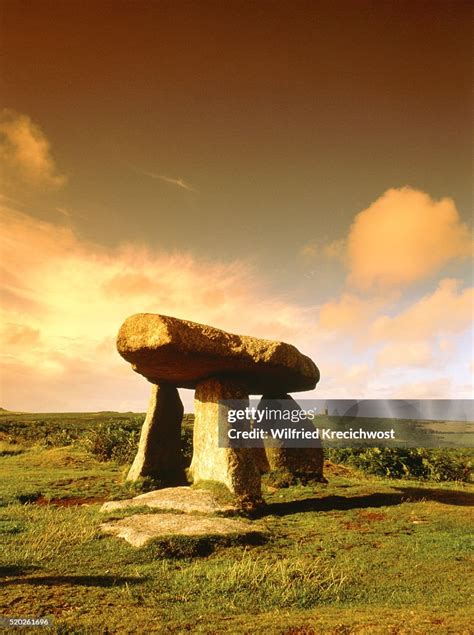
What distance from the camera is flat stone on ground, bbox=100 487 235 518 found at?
12.0 meters

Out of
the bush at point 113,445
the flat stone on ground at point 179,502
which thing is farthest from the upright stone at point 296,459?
the bush at point 113,445

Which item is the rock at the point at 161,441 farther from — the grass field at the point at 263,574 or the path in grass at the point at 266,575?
the path in grass at the point at 266,575

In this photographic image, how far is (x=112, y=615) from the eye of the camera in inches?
220

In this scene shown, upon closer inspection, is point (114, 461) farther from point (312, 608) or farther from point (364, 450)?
point (312, 608)

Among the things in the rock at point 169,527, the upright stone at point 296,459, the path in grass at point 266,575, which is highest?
the upright stone at point 296,459

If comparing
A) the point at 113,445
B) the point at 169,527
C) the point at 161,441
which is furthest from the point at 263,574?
the point at 113,445

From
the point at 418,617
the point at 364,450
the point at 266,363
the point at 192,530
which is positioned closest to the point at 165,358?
the point at 266,363

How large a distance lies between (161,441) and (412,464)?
14.1m

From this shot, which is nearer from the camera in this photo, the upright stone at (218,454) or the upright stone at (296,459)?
the upright stone at (218,454)

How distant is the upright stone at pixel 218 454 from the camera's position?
13719 mm

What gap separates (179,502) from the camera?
12305 mm

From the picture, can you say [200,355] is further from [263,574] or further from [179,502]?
[263,574]

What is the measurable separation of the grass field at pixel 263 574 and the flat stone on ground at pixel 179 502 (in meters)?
0.87

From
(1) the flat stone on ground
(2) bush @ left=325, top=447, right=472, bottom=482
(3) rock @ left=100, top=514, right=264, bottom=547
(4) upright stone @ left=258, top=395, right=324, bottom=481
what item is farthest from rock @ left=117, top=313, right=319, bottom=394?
(2) bush @ left=325, top=447, right=472, bottom=482
